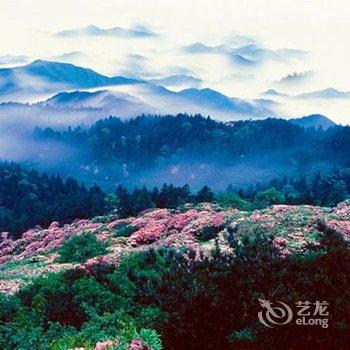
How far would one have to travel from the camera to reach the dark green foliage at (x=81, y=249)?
25.3m

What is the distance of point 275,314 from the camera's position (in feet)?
32.9

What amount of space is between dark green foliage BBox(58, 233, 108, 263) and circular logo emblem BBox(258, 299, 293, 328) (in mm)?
15614

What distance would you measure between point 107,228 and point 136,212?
753 centimetres

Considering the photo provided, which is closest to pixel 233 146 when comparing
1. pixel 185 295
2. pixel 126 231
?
pixel 126 231

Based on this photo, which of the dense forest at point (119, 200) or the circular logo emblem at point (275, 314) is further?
the dense forest at point (119, 200)

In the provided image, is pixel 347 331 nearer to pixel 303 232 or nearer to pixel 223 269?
pixel 223 269

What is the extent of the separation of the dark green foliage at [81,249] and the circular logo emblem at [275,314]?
1561 centimetres

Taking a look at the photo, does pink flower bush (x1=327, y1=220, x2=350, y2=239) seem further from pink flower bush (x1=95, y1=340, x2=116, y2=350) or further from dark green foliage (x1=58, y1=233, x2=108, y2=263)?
pink flower bush (x1=95, y1=340, x2=116, y2=350)

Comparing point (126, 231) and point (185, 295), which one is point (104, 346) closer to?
point (185, 295)

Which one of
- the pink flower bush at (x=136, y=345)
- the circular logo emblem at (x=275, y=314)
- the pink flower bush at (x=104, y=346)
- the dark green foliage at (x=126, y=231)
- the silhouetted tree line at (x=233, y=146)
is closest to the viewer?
the pink flower bush at (x=104, y=346)

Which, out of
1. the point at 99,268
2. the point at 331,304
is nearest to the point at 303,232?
the point at 99,268

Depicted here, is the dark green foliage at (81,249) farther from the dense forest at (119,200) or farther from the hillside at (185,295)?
the dense forest at (119,200)

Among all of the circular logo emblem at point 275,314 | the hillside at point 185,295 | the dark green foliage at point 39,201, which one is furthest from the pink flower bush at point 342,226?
the dark green foliage at point 39,201

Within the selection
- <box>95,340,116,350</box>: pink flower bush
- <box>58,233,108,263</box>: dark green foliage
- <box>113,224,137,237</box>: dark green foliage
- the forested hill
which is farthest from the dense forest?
the forested hill
